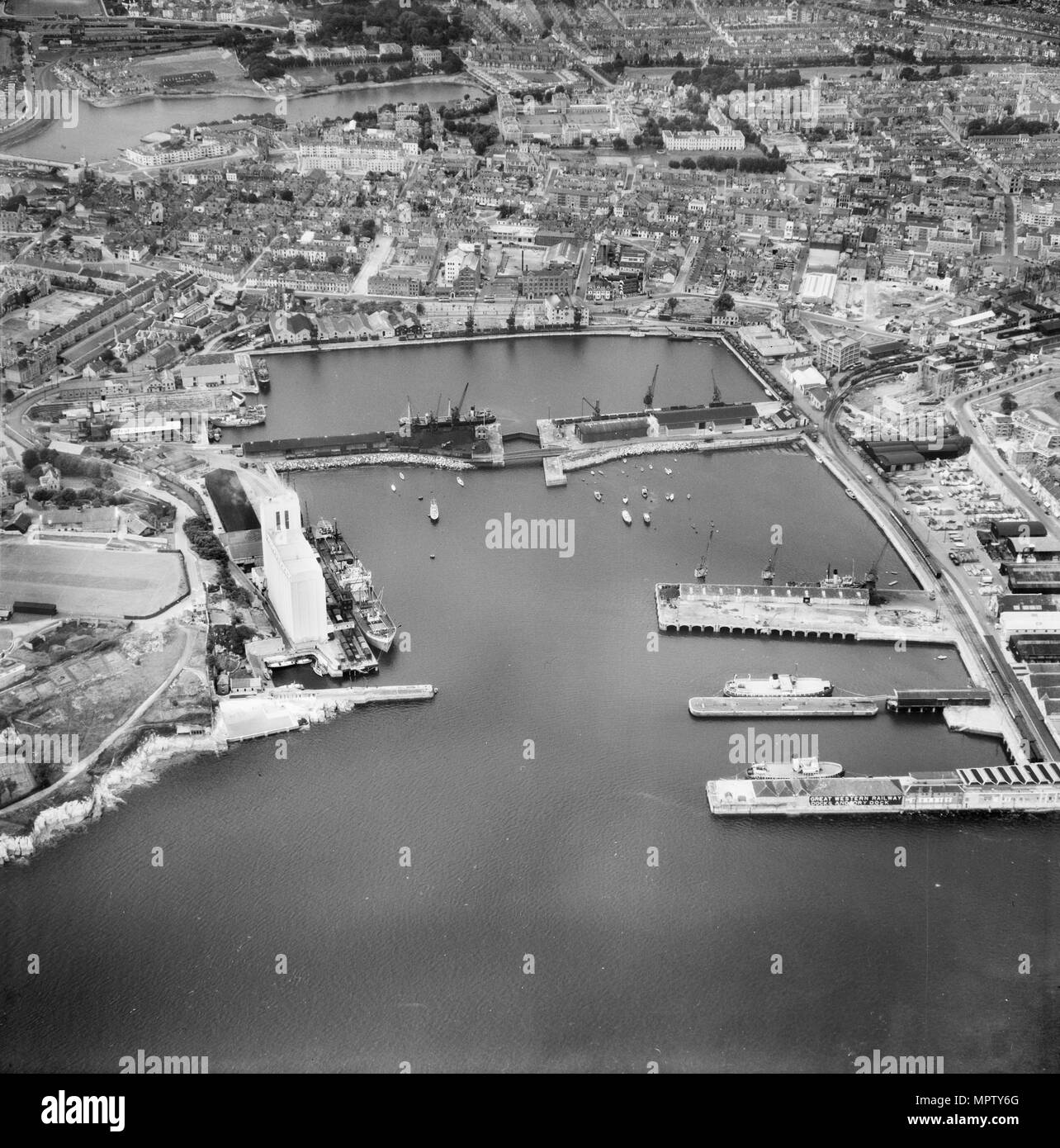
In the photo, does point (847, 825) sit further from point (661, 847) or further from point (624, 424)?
point (624, 424)

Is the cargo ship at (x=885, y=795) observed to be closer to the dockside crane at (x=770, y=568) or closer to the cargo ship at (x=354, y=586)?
the dockside crane at (x=770, y=568)

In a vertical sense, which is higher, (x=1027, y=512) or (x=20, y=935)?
(x=1027, y=512)

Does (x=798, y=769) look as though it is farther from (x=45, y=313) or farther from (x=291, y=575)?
(x=45, y=313)

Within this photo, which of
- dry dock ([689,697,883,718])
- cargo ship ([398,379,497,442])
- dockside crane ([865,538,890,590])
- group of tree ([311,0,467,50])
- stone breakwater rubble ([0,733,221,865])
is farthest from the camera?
group of tree ([311,0,467,50])

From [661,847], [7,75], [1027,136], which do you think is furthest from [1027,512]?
[7,75]

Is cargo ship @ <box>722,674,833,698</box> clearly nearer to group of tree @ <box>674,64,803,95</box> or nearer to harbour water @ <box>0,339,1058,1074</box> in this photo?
harbour water @ <box>0,339,1058,1074</box>

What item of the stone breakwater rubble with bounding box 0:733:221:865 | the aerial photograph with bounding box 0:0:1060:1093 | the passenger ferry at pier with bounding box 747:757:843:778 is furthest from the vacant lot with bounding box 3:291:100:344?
the passenger ferry at pier with bounding box 747:757:843:778
